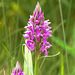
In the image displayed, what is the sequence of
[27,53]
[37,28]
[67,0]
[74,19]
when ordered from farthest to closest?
[74,19] → [67,0] → [27,53] → [37,28]

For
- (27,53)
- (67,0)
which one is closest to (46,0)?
(67,0)

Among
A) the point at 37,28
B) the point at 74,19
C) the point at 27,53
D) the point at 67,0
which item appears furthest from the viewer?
the point at 74,19

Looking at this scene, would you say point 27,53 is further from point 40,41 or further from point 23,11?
point 23,11

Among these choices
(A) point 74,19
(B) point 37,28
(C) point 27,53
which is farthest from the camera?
(A) point 74,19

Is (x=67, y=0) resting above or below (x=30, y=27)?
above

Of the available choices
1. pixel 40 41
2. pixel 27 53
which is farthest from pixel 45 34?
pixel 27 53

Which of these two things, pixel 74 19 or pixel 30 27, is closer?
pixel 30 27

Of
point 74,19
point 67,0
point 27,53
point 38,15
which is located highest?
point 67,0

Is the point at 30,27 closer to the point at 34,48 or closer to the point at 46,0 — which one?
the point at 34,48

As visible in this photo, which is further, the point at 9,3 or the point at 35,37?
the point at 9,3
